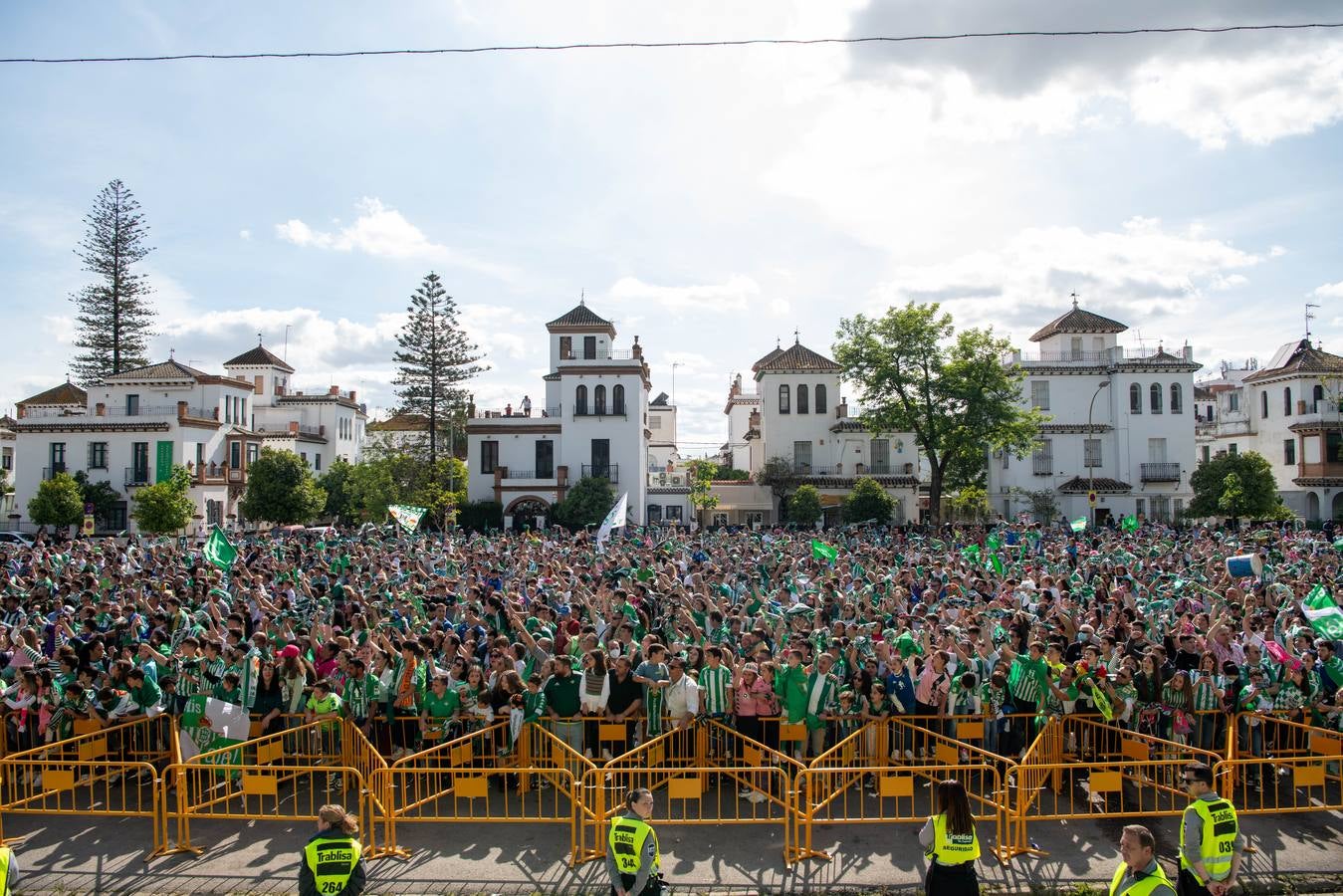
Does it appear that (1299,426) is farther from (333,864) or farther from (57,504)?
(57,504)

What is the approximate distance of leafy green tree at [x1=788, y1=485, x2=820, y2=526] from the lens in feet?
160

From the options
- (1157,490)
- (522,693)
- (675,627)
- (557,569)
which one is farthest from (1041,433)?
(522,693)

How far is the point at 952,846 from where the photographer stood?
579 cm

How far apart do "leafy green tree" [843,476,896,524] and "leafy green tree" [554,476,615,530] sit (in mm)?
12234

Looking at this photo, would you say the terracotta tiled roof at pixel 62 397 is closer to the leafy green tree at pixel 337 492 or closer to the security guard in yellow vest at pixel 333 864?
the leafy green tree at pixel 337 492

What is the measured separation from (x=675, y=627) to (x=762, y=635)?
4.53 feet

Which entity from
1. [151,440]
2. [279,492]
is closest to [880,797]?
[279,492]

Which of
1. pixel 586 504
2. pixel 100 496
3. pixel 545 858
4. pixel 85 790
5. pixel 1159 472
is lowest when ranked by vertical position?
pixel 545 858

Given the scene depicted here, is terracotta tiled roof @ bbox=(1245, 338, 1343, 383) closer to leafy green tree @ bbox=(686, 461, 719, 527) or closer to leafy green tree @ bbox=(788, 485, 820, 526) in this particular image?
leafy green tree @ bbox=(788, 485, 820, 526)

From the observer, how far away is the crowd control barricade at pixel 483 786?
26.6 feet

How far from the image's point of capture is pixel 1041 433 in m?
53.9

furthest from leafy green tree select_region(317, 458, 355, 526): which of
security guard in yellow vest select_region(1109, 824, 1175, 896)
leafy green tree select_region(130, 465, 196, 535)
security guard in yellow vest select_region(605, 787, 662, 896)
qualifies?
security guard in yellow vest select_region(1109, 824, 1175, 896)

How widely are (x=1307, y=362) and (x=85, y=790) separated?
203 feet

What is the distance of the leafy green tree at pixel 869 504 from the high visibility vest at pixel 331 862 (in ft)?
144
